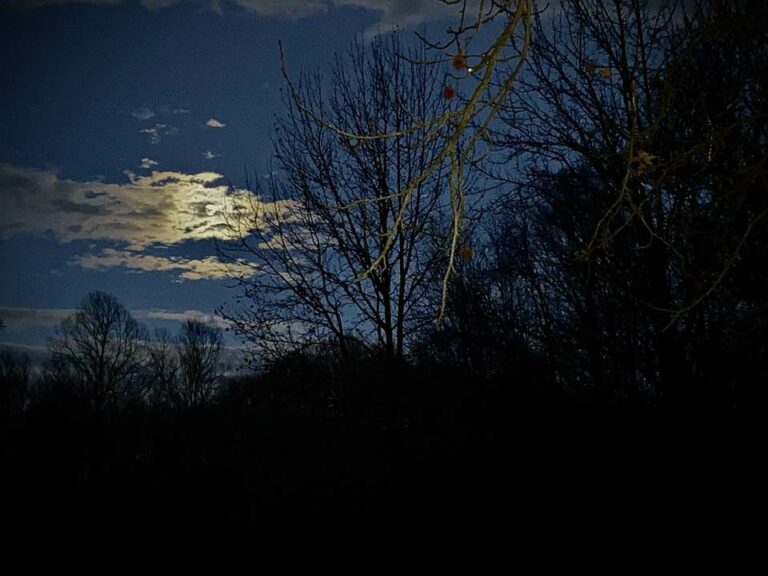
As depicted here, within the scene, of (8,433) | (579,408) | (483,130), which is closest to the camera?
(483,130)

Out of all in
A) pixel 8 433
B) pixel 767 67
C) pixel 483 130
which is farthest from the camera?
pixel 8 433

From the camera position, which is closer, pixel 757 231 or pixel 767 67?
pixel 767 67

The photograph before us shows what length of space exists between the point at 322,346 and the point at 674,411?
5.82 meters

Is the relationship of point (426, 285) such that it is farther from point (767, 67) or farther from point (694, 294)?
point (767, 67)

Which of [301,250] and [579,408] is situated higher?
[301,250]

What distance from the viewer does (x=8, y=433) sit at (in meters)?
14.4

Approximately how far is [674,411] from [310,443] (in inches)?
261

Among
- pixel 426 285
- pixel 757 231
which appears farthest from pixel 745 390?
pixel 426 285

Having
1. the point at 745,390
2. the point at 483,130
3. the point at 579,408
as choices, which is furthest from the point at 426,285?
the point at 483,130

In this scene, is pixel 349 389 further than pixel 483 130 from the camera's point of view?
Yes

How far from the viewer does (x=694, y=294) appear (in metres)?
5.81

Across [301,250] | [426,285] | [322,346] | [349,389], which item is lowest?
[349,389]

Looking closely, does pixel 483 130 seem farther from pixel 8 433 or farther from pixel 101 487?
pixel 8 433

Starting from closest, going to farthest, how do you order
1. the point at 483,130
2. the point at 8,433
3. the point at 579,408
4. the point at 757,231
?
the point at 483,130 < the point at 757,231 < the point at 579,408 < the point at 8,433
